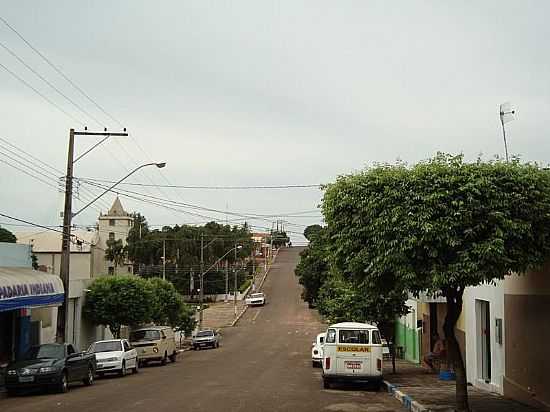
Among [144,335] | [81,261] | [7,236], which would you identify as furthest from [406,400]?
[7,236]

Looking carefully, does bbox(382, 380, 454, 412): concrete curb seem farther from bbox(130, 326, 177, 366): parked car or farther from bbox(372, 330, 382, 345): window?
bbox(130, 326, 177, 366): parked car

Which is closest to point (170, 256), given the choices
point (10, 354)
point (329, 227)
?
point (10, 354)

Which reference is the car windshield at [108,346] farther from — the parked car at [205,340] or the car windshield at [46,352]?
the parked car at [205,340]

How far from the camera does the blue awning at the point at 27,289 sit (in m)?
24.5

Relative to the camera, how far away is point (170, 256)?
10181cm

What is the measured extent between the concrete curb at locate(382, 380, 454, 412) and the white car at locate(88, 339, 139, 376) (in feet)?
38.1

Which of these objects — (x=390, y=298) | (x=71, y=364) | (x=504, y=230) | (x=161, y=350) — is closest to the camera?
(x=504, y=230)

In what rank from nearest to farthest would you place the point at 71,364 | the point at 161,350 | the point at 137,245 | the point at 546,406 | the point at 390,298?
the point at 546,406 < the point at 71,364 < the point at 390,298 < the point at 161,350 < the point at 137,245

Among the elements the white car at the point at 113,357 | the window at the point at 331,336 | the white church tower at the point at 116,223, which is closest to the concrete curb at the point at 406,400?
the window at the point at 331,336

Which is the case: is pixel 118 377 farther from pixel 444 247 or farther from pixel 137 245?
pixel 137 245

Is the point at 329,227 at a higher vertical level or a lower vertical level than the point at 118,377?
higher

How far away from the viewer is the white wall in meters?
19.3

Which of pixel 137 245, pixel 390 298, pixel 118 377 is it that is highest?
pixel 137 245

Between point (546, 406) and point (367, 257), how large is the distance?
496 cm
